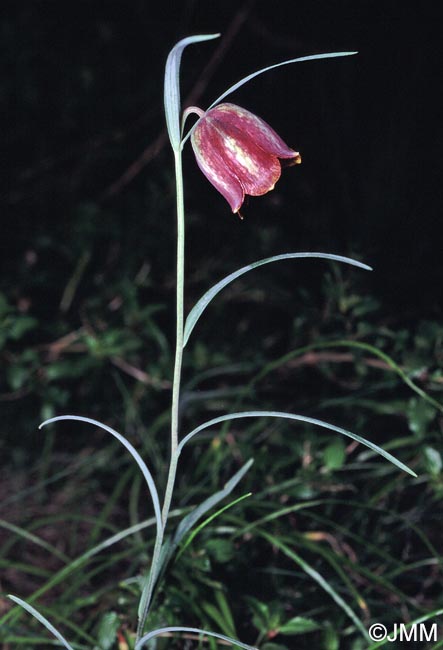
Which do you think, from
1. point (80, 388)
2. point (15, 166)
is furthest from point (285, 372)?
point (15, 166)

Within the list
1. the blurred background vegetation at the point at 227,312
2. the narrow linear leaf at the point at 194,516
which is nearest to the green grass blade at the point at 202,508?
the narrow linear leaf at the point at 194,516

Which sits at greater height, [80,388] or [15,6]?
[15,6]

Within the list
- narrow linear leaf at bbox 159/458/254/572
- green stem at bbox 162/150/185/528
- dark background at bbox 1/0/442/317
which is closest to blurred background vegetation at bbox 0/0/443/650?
dark background at bbox 1/0/442/317

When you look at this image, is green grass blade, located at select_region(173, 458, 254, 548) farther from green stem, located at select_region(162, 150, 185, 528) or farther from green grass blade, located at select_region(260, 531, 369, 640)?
green grass blade, located at select_region(260, 531, 369, 640)

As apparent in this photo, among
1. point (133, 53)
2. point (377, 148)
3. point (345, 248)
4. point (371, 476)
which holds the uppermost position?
point (133, 53)

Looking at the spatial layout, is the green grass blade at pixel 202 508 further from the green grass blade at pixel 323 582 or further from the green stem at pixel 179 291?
the green grass blade at pixel 323 582

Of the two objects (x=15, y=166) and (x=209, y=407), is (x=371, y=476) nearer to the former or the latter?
(x=209, y=407)
